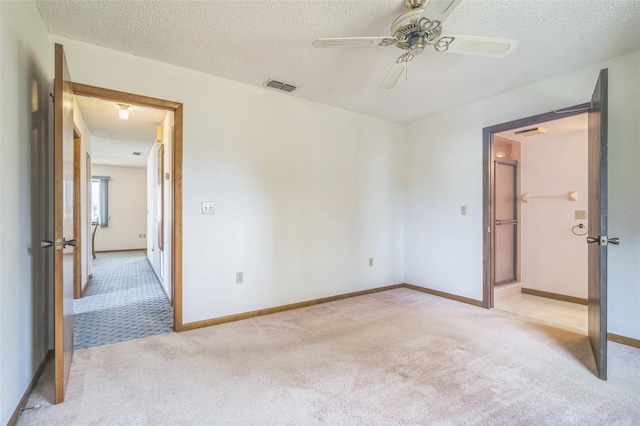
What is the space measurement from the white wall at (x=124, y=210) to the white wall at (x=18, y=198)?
7.51m

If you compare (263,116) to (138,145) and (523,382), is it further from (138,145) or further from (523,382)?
(138,145)

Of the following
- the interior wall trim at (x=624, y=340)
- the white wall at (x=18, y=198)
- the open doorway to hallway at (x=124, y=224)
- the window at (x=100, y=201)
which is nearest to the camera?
the white wall at (x=18, y=198)

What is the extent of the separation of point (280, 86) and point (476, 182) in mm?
2480

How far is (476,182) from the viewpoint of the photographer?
145 inches

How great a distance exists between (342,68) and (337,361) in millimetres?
2446

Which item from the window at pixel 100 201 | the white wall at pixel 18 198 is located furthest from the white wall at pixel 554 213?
the window at pixel 100 201

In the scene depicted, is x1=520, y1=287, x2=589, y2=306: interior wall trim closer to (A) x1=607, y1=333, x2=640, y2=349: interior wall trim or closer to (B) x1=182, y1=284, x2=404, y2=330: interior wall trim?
(A) x1=607, y1=333, x2=640, y2=349: interior wall trim

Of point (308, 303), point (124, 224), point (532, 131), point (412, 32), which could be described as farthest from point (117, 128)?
point (532, 131)

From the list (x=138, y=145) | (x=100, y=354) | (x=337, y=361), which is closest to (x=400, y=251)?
(x=337, y=361)

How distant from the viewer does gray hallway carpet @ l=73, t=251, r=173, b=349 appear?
279 centimetres

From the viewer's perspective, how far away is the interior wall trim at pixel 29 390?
1.58 metres

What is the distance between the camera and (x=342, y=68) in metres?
2.83

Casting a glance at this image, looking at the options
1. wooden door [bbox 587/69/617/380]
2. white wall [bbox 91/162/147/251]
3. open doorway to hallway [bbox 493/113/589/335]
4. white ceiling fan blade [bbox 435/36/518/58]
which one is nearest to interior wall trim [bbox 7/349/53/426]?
white ceiling fan blade [bbox 435/36/518/58]

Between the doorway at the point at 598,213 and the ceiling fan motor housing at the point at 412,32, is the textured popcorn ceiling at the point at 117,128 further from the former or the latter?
the doorway at the point at 598,213
